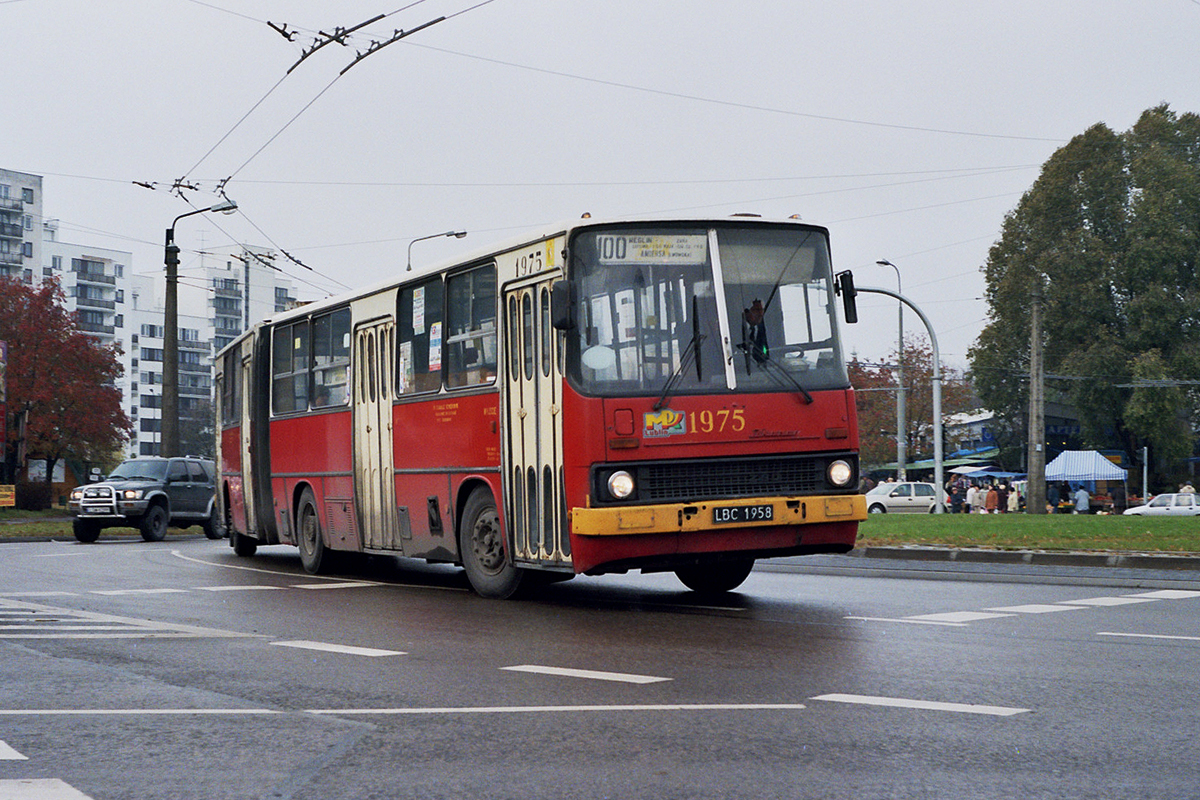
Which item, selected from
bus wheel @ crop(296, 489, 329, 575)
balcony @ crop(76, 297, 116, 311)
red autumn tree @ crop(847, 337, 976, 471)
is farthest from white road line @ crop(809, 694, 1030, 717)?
balcony @ crop(76, 297, 116, 311)

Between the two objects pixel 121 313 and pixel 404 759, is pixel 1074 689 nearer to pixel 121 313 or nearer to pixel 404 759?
pixel 404 759

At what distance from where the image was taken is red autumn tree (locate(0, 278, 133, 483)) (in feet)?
166

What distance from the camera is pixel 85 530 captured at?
30.3 m

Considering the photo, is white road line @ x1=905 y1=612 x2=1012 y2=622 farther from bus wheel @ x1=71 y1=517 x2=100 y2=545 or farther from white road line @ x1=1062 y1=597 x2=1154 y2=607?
bus wheel @ x1=71 y1=517 x2=100 y2=545

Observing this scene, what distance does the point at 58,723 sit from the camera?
6.74 meters

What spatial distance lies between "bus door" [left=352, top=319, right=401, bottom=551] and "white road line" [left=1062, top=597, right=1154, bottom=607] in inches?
255

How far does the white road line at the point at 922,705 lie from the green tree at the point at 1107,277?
53.2 meters

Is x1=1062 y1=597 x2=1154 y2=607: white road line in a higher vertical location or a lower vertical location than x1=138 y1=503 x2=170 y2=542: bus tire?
lower

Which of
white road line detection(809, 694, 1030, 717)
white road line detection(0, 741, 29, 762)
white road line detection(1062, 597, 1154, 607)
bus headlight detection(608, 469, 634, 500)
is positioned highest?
bus headlight detection(608, 469, 634, 500)

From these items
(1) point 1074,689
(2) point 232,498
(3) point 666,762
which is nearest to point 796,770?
(3) point 666,762

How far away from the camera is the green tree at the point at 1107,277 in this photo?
191 ft

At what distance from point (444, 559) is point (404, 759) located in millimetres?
8323

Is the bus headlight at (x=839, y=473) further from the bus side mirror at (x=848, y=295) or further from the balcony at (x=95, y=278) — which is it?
the balcony at (x=95, y=278)

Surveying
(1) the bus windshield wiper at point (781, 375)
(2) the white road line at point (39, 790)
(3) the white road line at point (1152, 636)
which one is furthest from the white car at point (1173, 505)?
(2) the white road line at point (39, 790)
